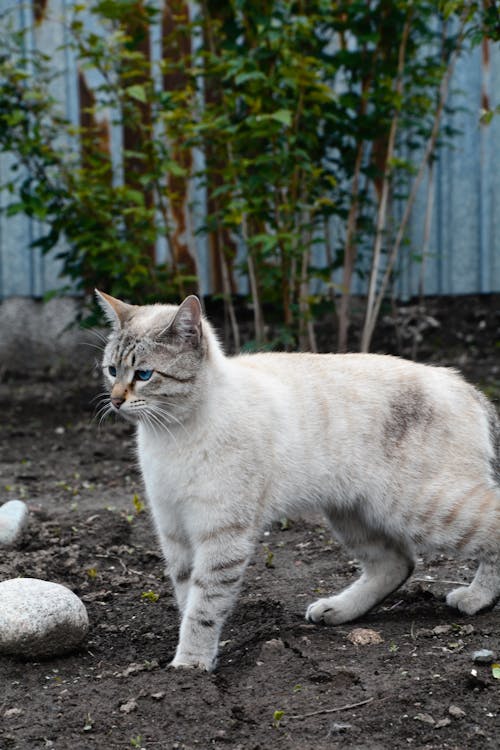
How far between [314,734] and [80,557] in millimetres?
1934

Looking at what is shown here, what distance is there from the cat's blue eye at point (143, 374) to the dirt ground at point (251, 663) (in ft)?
3.35

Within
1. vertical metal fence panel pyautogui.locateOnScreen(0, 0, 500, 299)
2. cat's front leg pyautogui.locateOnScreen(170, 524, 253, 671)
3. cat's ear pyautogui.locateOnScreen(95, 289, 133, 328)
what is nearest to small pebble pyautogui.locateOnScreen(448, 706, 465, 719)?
cat's front leg pyautogui.locateOnScreen(170, 524, 253, 671)

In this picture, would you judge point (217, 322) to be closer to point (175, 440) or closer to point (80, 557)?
point (80, 557)

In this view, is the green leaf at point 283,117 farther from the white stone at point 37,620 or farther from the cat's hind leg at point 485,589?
the white stone at point 37,620

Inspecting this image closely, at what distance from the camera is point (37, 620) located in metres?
3.17

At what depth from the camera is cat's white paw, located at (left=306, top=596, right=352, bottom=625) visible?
3.51 meters

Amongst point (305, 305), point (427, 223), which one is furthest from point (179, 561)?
point (427, 223)

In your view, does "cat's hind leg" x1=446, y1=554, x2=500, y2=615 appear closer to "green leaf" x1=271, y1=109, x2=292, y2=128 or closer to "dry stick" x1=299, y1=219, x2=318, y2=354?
"green leaf" x1=271, y1=109, x2=292, y2=128

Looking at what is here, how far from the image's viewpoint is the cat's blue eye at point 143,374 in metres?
3.26

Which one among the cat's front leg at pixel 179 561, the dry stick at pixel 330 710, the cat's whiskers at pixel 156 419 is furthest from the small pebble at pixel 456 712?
the cat's whiskers at pixel 156 419

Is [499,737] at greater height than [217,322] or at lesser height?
lesser

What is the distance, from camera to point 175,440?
10.6ft

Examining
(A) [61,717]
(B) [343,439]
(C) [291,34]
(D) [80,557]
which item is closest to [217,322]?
(C) [291,34]

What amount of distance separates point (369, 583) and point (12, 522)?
1.80 metres
